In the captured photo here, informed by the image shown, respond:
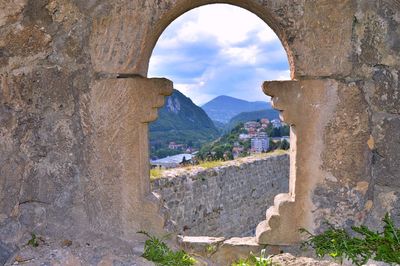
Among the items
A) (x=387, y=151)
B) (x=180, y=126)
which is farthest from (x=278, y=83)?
(x=180, y=126)

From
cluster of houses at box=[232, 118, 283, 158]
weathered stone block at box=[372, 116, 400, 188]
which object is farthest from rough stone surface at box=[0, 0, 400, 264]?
cluster of houses at box=[232, 118, 283, 158]

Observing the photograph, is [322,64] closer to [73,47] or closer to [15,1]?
[73,47]

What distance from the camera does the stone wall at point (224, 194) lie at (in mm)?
9336

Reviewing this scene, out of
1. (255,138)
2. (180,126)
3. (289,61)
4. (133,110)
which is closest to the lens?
(133,110)

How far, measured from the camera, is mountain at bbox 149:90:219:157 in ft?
164

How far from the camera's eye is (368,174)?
3.45 m

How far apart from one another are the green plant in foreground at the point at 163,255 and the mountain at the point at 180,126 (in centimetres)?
3174

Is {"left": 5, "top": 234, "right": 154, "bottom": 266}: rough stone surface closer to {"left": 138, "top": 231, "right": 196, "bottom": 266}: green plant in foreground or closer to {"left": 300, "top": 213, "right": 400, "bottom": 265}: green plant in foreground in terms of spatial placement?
{"left": 138, "top": 231, "right": 196, "bottom": 266}: green plant in foreground

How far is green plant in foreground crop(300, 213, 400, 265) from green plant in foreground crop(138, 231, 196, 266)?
2.87ft

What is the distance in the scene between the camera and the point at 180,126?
65438 mm

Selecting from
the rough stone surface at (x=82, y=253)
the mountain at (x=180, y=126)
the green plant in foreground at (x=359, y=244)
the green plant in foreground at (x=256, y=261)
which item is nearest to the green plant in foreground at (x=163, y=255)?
the rough stone surface at (x=82, y=253)

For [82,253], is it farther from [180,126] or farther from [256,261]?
[180,126]

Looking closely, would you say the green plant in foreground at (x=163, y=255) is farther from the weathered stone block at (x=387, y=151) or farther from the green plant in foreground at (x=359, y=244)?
the weathered stone block at (x=387, y=151)

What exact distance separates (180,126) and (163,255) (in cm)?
6218
